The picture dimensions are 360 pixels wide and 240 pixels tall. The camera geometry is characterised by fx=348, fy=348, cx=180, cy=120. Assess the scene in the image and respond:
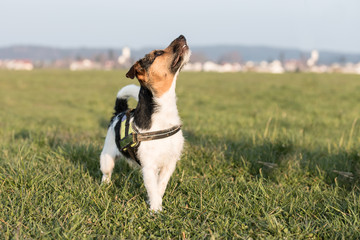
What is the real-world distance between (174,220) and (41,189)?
1.72 metres

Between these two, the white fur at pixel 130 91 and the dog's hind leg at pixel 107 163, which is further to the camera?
the white fur at pixel 130 91

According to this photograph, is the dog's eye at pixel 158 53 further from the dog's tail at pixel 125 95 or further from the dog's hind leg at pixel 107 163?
the dog's hind leg at pixel 107 163

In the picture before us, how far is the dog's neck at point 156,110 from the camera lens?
13.0 feet

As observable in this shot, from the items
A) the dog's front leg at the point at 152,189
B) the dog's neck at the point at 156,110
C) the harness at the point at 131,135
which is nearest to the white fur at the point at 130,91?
the harness at the point at 131,135

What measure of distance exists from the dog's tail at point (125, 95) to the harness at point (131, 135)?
1.25 feet

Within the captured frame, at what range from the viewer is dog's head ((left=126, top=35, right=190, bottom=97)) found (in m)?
3.78

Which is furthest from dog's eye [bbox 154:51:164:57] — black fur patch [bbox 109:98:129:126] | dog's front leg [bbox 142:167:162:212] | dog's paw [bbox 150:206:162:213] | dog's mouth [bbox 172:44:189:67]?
dog's paw [bbox 150:206:162:213]

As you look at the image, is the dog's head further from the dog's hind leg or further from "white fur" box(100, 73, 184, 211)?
the dog's hind leg

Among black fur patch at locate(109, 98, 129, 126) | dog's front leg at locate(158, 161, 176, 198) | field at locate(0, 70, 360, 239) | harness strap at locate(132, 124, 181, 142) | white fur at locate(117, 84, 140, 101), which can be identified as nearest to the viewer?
field at locate(0, 70, 360, 239)

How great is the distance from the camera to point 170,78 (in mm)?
3859

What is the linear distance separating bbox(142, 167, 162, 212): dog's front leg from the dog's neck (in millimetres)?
477

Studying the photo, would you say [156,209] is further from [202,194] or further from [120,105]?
[120,105]

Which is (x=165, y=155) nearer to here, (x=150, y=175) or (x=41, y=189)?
(x=150, y=175)

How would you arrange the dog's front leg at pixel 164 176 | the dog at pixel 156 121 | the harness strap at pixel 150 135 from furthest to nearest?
the dog's front leg at pixel 164 176
the harness strap at pixel 150 135
the dog at pixel 156 121
